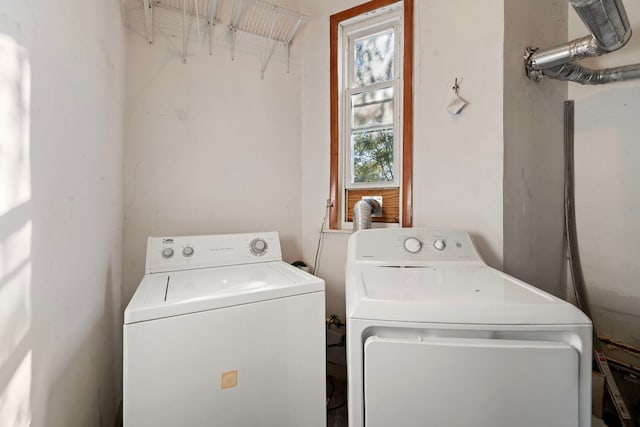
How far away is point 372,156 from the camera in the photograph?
1.92 meters

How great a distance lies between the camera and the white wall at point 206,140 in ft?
5.28

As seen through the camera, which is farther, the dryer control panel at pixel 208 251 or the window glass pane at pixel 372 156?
the window glass pane at pixel 372 156

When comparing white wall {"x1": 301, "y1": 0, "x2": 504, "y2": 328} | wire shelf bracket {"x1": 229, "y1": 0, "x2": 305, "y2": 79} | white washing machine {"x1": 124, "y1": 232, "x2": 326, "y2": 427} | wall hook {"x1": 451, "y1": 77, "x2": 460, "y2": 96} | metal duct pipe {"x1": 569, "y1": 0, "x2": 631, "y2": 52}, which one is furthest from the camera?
wire shelf bracket {"x1": 229, "y1": 0, "x2": 305, "y2": 79}

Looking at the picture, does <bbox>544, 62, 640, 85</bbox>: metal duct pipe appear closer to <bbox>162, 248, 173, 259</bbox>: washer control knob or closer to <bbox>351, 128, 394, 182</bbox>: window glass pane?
<bbox>351, 128, 394, 182</bbox>: window glass pane

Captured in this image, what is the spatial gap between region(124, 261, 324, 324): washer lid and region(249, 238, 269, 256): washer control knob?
0.48 ft

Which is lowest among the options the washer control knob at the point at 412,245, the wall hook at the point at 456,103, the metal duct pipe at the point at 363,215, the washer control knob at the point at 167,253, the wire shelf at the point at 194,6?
the washer control knob at the point at 167,253

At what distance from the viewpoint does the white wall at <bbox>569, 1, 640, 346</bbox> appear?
5.17 feet

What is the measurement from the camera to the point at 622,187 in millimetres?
1609

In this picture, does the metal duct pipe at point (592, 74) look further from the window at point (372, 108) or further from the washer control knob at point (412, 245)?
the washer control knob at point (412, 245)

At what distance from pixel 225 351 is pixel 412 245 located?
92 cm

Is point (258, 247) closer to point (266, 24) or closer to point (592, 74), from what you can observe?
→ point (266, 24)

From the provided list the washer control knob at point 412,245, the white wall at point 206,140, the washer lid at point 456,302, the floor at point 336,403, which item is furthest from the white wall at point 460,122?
the floor at point 336,403

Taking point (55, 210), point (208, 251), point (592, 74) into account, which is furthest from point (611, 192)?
point (55, 210)

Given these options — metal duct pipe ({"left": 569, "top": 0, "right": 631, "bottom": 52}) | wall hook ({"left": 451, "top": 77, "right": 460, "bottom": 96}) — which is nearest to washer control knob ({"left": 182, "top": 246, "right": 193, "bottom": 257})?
wall hook ({"left": 451, "top": 77, "right": 460, "bottom": 96})
